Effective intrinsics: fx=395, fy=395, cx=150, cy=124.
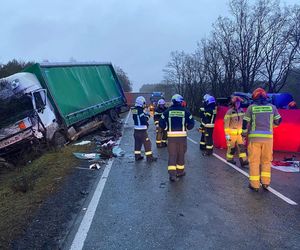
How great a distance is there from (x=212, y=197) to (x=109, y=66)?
17.6m

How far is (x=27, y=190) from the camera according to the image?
25.4ft

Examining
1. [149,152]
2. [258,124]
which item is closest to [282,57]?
[149,152]

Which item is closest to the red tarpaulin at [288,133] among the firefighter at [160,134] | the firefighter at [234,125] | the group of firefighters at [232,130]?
the group of firefighters at [232,130]

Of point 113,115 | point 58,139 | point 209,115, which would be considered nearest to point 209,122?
point 209,115

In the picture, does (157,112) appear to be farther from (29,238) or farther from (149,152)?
(29,238)

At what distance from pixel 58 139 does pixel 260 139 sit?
29.1ft

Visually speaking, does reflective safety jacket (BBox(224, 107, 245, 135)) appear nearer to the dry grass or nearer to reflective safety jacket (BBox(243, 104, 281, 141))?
reflective safety jacket (BBox(243, 104, 281, 141))

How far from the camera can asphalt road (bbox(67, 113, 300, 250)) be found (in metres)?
4.85

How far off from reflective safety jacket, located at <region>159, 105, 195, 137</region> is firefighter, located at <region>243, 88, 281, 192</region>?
5.07 feet

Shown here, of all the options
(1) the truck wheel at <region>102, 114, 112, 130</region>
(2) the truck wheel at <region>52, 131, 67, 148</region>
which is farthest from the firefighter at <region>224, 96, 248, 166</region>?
(1) the truck wheel at <region>102, 114, 112, 130</region>

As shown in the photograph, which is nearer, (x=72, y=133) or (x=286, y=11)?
(x=72, y=133)

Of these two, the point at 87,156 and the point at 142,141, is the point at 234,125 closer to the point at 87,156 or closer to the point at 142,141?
the point at 142,141

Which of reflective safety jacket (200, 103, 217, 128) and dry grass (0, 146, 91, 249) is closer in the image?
dry grass (0, 146, 91, 249)

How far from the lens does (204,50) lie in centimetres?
4278
